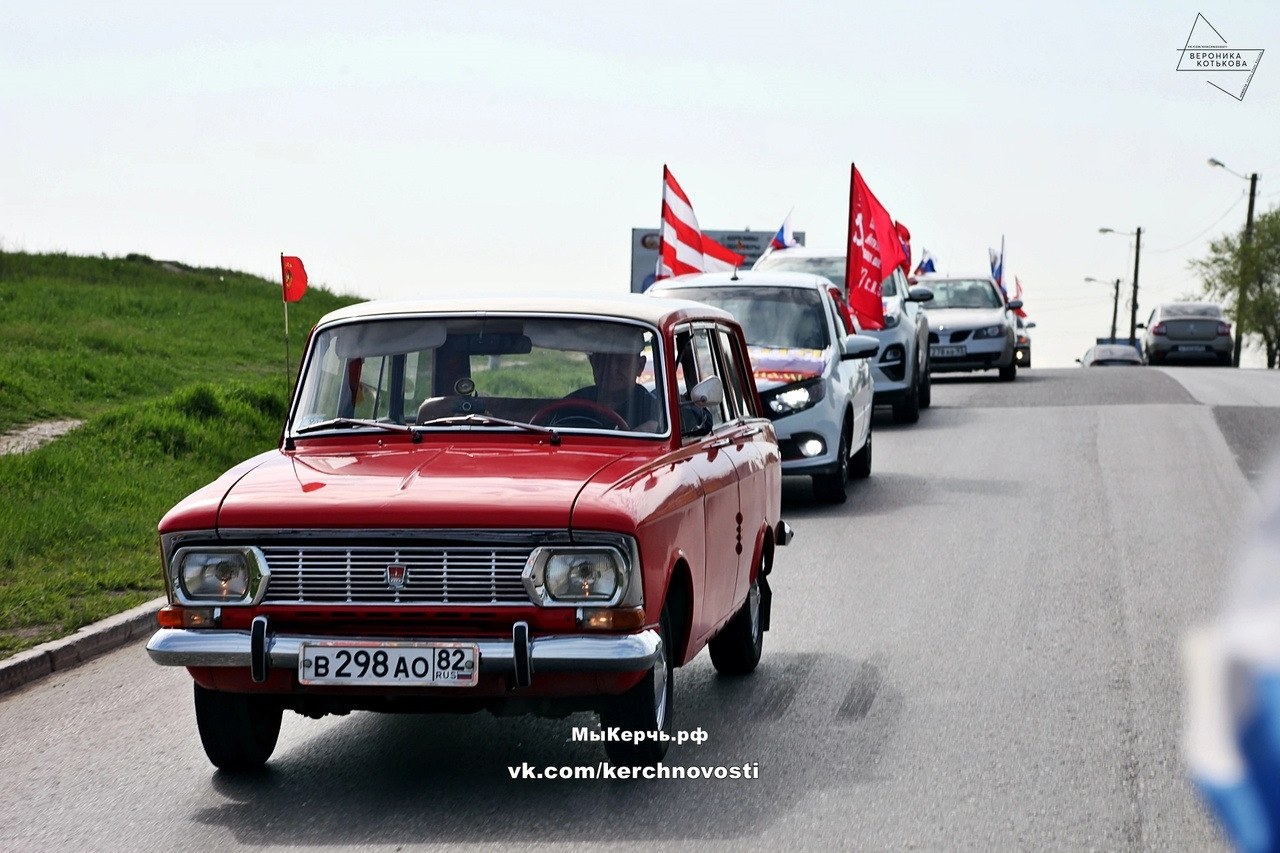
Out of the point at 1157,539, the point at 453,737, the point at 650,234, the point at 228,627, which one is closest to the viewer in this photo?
the point at 228,627

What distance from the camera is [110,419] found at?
53.7 feet

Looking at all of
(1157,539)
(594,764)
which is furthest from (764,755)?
(1157,539)

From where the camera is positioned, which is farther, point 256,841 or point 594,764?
point 594,764

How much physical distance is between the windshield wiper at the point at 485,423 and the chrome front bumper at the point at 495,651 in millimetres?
1217

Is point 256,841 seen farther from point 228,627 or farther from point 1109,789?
point 1109,789

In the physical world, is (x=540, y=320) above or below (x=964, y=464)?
above

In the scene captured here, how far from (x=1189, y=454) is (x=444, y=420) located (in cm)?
1245

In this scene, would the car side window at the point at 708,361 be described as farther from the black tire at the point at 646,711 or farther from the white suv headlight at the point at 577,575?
the white suv headlight at the point at 577,575

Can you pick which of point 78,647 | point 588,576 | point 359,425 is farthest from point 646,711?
point 78,647

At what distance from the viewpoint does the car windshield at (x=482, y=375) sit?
6523 mm

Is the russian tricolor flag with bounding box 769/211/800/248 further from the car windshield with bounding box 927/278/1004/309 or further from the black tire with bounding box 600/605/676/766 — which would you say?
the black tire with bounding box 600/605/676/766

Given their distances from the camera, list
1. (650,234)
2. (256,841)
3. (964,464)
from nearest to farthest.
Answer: (256,841)
(964,464)
(650,234)

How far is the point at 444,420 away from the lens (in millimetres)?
6504

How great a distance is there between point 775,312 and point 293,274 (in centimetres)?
430
